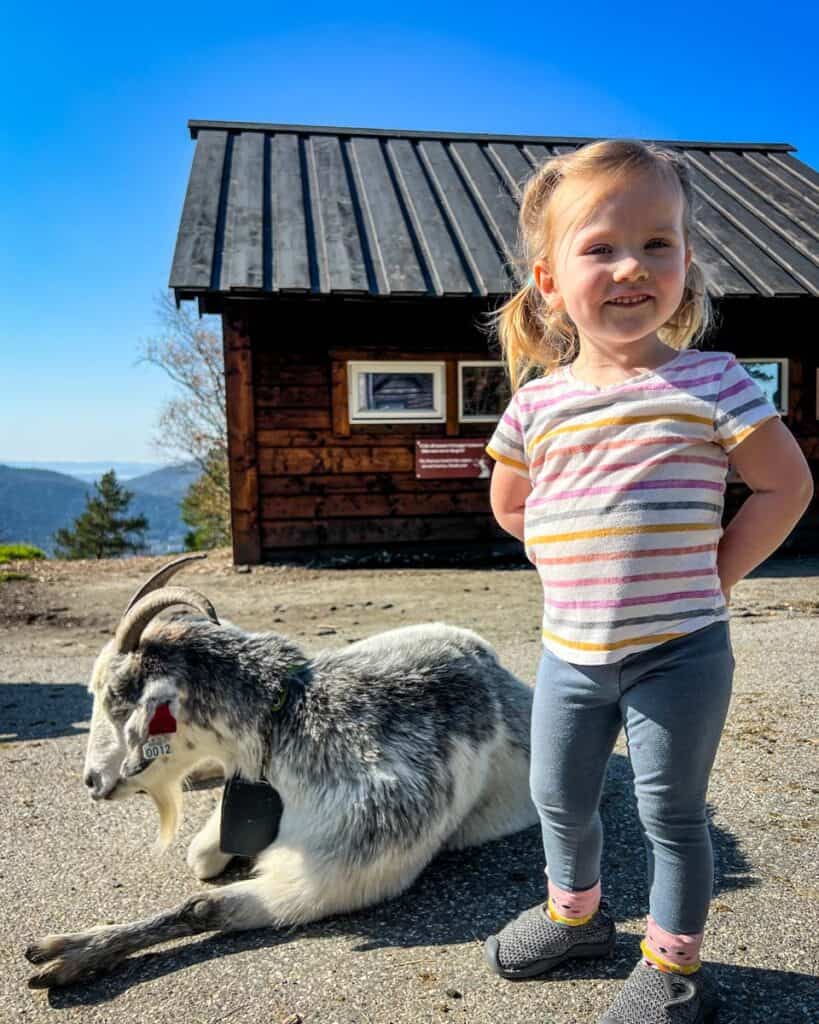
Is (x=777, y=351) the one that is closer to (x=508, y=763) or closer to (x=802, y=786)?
(x=802, y=786)

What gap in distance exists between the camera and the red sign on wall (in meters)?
10.1

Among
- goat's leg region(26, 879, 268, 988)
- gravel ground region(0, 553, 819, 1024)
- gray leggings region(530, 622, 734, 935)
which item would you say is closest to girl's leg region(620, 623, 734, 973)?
gray leggings region(530, 622, 734, 935)

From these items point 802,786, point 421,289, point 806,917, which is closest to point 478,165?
point 421,289

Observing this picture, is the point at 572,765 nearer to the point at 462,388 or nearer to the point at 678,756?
the point at 678,756

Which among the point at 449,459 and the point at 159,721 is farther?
the point at 449,459

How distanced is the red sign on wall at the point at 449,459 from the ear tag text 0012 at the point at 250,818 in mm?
7689

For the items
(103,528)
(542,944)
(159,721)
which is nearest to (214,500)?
(103,528)

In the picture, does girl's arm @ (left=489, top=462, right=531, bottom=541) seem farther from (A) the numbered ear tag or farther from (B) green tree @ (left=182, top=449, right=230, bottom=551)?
(B) green tree @ (left=182, top=449, right=230, bottom=551)

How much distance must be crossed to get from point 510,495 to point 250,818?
1341mm

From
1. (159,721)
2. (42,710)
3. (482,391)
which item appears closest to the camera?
(159,721)

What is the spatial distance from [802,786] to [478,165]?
11430 mm

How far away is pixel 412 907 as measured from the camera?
246 centimetres

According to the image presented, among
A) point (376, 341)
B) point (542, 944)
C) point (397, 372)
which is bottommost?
point (542, 944)

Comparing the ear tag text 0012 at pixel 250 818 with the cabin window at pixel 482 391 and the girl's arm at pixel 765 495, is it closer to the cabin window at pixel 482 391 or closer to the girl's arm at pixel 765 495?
the girl's arm at pixel 765 495
